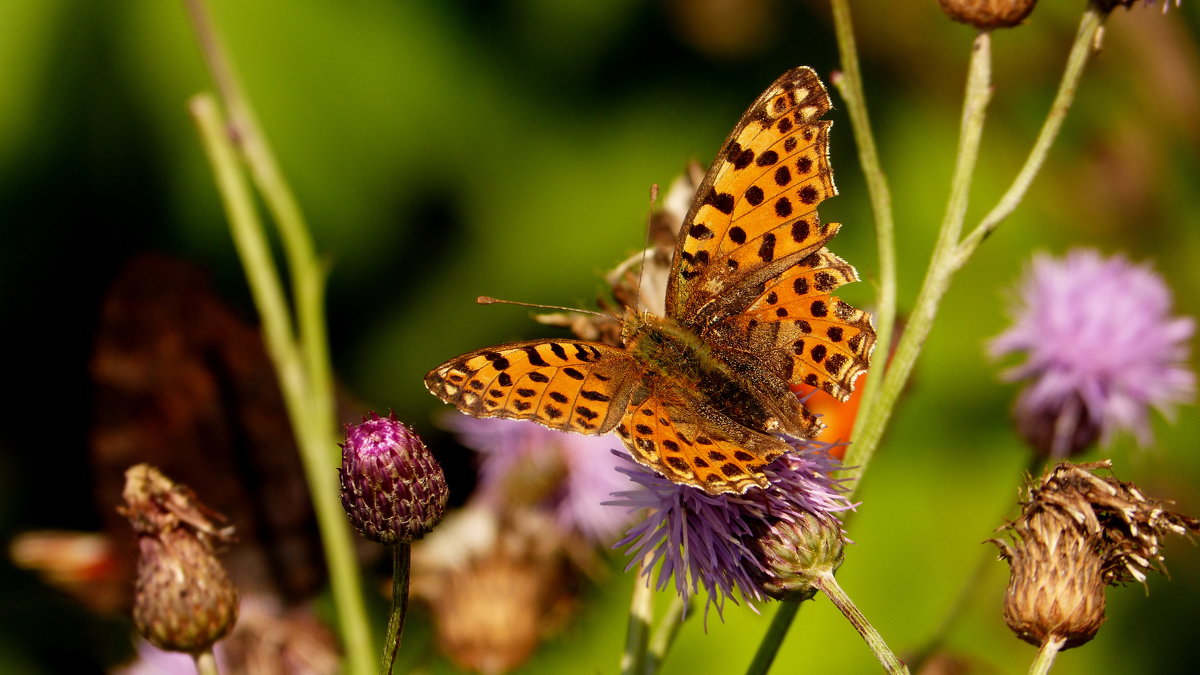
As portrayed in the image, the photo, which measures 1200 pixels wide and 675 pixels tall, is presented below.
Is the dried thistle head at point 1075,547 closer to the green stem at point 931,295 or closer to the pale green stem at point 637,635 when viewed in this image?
the green stem at point 931,295

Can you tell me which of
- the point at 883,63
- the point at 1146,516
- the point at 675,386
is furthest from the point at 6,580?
the point at 883,63

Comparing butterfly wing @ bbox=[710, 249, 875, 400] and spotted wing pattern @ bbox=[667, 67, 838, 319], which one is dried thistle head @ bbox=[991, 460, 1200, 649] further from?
spotted wing pattern @ bbox=[667, 67, 838, 319]

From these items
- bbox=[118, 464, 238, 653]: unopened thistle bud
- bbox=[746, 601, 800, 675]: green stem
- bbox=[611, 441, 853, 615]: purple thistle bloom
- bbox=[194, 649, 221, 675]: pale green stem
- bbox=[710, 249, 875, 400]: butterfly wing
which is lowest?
bbox=[194, 649, 221, 675]: pale green stem

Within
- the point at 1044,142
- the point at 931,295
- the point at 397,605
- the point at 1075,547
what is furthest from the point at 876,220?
the point at 397,605

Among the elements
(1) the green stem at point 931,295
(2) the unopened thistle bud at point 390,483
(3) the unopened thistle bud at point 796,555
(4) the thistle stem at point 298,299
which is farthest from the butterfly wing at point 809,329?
(4) the thistle stem at point 298,299

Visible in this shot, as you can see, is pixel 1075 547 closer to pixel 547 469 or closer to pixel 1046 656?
pixel 1046 656

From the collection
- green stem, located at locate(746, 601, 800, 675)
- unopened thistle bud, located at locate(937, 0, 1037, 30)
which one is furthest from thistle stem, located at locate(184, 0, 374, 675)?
unopened thistle bud, located at locate(937, 0, 1037, 30)

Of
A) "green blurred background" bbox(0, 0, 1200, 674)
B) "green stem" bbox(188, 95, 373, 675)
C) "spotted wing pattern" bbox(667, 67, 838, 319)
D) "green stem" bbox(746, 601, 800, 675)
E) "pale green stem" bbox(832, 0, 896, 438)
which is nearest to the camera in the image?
"green stem" bbox(746, 601, 800, 675)
